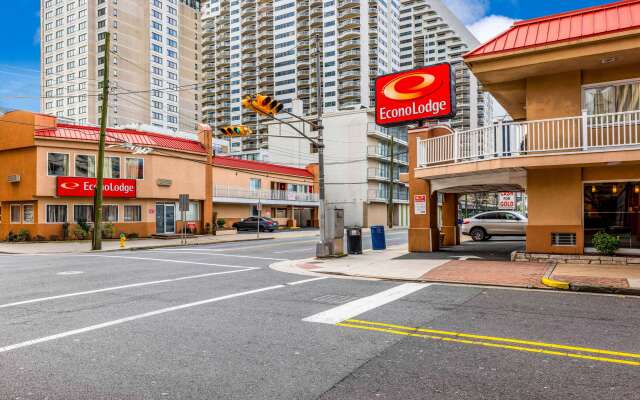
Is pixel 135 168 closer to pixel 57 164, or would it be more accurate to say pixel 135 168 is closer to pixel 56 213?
pixel 57 164

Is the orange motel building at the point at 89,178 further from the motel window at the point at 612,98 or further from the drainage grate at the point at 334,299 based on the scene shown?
the drainage grate at the point at 334,299

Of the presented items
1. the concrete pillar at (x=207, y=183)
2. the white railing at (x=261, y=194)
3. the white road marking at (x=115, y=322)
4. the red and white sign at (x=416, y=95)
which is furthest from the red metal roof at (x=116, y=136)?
the white road marking at (x=115, y=322)

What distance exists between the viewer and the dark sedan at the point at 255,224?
44.6 metres

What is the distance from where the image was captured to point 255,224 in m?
45.2

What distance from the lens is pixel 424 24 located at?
139 meters

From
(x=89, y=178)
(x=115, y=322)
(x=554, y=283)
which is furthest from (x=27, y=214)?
(x=554, y=283)

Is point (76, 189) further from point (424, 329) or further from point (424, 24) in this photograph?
point (424, 24)

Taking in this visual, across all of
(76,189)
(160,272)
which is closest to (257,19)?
(76,189)

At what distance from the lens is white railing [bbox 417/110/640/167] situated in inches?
518

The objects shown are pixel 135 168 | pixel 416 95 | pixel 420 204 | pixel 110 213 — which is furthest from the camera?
pixel 135 168

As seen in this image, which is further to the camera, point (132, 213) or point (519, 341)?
point (132, 213)

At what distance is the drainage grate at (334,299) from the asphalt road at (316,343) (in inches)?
1.5

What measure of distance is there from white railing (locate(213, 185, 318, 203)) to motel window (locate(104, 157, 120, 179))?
38.0 ft

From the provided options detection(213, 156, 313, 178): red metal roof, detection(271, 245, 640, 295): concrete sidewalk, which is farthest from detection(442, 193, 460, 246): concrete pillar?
detection(213, 156, 313, 178): red metal roof
